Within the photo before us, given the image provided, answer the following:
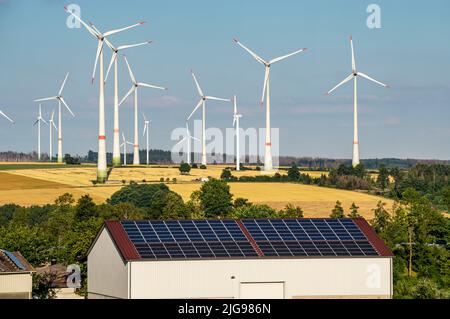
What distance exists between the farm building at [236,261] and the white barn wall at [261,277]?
0.25 feet

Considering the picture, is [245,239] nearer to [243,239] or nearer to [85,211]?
[243,239]

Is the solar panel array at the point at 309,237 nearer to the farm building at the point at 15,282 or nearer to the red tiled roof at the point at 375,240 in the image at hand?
the red tiled roof at the point at 375,240

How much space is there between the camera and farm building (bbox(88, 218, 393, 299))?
7219 cm

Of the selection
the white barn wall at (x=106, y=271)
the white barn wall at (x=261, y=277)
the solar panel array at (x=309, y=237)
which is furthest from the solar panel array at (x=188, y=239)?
the white barn wall at (x=106, y=271)

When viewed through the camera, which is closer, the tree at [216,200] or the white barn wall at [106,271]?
the white barn wall at [106,271]

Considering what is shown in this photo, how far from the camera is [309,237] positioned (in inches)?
3137

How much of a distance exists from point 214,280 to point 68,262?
37.7 m

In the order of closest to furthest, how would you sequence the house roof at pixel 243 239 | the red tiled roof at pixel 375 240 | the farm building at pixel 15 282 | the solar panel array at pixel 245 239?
the house roof at pixel 243 239 → the solar panel array at pixel 245 239 → the farm building at pixel 15 282 → the red tiled roof at pixel 375 240

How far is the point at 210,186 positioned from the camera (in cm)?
17362

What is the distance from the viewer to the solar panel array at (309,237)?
76938mm

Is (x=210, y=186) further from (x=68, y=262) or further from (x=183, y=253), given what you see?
(x=183, y=253)

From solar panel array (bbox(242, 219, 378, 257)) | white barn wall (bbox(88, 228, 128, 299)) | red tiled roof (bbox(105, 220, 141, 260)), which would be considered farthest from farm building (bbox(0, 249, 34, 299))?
solar panel array (bbox(242, 219, 378, 257))

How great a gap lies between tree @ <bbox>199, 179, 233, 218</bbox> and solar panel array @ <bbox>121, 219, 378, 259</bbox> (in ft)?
266
